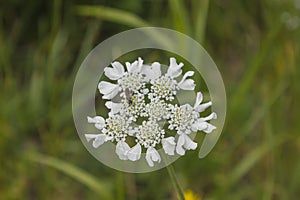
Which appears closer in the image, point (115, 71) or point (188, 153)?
point (115, 71)

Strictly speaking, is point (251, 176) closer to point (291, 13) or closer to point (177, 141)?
point (291, 13)

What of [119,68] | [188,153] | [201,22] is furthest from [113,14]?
[119,68]

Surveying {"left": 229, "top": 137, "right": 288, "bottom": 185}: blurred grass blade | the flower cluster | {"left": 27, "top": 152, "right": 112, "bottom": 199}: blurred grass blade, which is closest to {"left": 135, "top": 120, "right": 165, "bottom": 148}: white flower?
the flower cluster

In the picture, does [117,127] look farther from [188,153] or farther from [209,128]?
[188,153]

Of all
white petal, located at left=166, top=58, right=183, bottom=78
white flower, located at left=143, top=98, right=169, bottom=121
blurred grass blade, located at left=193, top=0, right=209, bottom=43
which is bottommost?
white flower, located at left=143, top=98, right=169, bottom=121

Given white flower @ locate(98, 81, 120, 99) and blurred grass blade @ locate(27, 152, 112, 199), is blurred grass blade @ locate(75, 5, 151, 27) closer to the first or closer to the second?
blurred grass blade @ locate(27, 152, 112, 199)

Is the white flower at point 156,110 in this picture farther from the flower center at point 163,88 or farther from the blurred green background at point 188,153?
the blurred green background at point 188,153

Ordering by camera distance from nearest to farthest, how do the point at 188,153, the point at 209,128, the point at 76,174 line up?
the point at 209,128 < the point at 76,174 < the point at 188,153

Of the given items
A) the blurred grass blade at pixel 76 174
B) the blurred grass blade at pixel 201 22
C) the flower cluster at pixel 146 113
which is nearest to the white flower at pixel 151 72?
the flower cluster at pixel 146 113
